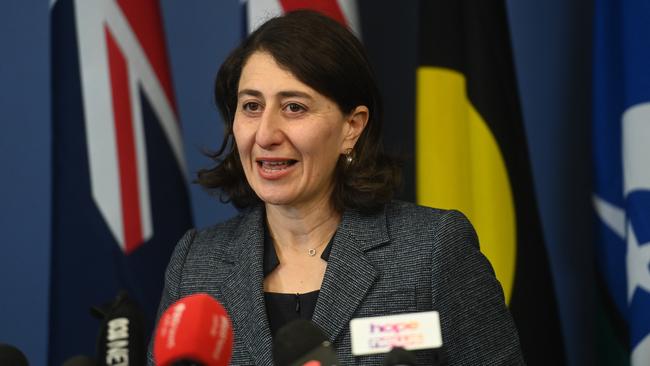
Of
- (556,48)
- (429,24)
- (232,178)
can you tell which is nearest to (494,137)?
(429,24)

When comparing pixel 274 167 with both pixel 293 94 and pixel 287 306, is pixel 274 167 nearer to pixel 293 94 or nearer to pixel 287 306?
pixel 293 94

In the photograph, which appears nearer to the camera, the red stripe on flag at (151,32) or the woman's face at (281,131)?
the woman's face at (281,131)

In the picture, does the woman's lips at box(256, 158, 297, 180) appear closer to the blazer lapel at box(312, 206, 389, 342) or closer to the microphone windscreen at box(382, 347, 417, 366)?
the blazer lapel at box(312, 206, 389, 342)

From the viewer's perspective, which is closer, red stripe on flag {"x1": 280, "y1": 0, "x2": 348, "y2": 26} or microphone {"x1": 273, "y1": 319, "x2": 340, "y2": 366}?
microphone {"x1": 273, "y1": 319, "x2": 340, "y2": 366}

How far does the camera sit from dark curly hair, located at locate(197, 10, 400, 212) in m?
1.92

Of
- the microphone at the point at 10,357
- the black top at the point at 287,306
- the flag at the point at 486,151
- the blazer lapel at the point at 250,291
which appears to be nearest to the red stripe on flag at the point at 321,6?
the flag at the point at 486,151

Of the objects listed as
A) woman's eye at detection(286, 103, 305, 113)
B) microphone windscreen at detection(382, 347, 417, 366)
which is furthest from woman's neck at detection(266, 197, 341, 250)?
microphone windscreen at detection(382, 347, 417, 366)

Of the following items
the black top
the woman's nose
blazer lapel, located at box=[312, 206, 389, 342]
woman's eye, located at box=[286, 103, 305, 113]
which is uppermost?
woman's eye, located at box=[286, 103, 305, 113]

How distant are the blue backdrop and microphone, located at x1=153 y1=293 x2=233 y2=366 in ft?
7.13

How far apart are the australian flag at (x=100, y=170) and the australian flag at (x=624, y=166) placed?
138 centimetres

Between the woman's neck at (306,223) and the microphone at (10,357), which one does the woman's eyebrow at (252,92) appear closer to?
the woman's neck at (306,223)

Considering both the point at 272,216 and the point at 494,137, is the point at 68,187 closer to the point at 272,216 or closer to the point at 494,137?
the point at 272,216

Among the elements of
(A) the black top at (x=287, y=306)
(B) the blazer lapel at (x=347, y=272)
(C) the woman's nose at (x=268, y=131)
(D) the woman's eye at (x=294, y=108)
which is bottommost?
(A) the black top at (x=287, y=306)

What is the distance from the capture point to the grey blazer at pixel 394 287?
182 cm
